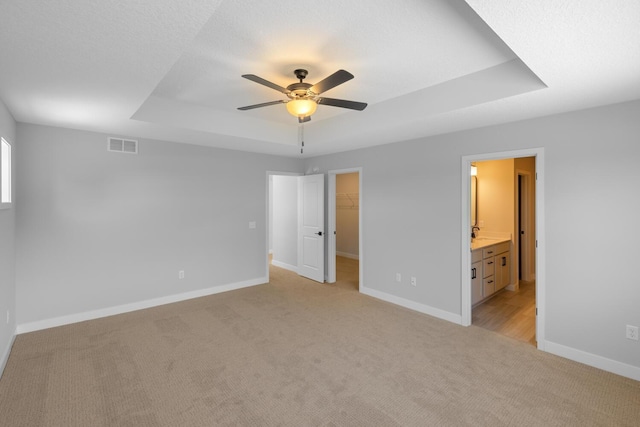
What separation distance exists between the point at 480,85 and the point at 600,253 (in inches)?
73.2

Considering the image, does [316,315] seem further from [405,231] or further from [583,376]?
[583,376]

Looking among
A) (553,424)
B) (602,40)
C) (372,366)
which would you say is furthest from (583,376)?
(602,40)

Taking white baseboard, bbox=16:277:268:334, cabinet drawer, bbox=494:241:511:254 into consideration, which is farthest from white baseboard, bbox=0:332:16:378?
cabinet drawer, bbox=494:241:511:254

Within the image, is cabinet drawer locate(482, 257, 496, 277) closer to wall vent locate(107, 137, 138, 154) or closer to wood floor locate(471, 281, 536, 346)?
wood floor locate(471, 281, 536, 346)

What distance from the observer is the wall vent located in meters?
3.90

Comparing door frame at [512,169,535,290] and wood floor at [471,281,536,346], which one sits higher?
door frame at [512,169,535,290]

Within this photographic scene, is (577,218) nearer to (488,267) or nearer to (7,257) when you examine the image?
(488,267)

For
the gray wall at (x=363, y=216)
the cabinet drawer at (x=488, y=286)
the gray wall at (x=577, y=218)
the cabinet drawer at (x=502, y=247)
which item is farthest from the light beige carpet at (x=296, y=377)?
the cabinet drawer at (x=502, y=247)

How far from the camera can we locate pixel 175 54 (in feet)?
6.10

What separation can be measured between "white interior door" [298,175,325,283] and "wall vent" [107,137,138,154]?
2.81 metres

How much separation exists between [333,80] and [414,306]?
3.26 metres

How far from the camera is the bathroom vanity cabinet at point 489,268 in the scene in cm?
408

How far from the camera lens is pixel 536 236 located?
307 cm

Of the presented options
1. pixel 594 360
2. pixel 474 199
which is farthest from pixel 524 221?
pixel 594 360
